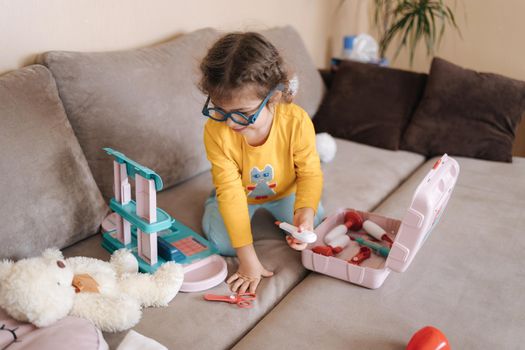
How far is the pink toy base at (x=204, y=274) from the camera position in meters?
1.21

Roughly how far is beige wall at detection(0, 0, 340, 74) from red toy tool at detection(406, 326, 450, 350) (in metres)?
1.26

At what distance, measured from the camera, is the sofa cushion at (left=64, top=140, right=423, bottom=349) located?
1076mm

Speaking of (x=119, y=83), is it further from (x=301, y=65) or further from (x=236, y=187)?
(x=301, y=65)

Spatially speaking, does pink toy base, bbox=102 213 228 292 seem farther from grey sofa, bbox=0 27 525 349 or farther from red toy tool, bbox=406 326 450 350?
red toy tool, bbox=406 326 450 350

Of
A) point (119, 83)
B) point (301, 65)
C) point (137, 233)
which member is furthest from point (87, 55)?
point (301, 65)

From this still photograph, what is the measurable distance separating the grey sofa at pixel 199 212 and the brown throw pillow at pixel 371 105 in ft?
1.14

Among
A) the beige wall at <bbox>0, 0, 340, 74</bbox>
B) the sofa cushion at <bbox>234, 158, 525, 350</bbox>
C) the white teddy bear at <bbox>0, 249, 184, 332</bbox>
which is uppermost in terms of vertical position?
the beige wall at <bbox>0, 0, 340, 74</bbox>

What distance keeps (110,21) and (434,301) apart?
130cm

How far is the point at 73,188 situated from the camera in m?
1.34

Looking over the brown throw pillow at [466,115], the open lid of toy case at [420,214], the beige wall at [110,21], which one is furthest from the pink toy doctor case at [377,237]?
the beige wall at [110,21]

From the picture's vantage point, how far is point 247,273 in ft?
4.15

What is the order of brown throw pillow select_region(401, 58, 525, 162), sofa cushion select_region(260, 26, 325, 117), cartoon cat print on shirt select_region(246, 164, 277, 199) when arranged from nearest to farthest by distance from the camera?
1. cartoon cat print on shirt select_region(246, 164, 277, 199)
2. brown throw pillow select_region(401, 58, 525, 162)
3. sofa cushion select_region(260, 26, 325, 117)

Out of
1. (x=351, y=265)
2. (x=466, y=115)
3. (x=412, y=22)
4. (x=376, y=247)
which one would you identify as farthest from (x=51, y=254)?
(x=412, y=22)

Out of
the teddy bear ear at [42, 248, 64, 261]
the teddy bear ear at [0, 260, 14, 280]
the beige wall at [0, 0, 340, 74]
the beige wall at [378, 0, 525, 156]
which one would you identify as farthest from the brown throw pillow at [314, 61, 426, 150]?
the teddy bear ear at [0, 260, 14, 280]
